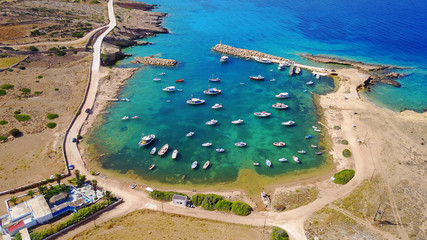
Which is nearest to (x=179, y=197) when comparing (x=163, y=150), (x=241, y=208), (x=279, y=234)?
(x=241, y=208)

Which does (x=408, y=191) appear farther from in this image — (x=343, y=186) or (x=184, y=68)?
(x=184, y=68)

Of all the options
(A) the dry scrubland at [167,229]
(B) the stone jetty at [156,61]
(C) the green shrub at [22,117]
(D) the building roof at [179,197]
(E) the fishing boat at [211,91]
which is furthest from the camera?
(B) the stone jetty at [156,61]

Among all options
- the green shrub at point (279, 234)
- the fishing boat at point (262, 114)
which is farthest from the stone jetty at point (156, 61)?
the green shrub at point (279, 234)

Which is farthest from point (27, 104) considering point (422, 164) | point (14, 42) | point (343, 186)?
point (422, 164)

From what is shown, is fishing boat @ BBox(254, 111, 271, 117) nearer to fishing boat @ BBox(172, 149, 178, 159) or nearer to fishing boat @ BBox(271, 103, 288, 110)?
fishing boat @ BBox(271, 103, 288, 110)

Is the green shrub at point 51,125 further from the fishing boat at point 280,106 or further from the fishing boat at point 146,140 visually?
the fishing boat at point 280,106

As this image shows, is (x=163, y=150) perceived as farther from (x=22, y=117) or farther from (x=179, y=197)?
(x=22, y=117)
